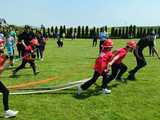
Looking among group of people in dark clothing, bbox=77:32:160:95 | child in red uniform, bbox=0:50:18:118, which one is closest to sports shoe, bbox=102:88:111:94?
group of people in dark clothing, bbox=77:32:160:95

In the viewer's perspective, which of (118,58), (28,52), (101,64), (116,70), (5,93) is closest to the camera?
(5,93)

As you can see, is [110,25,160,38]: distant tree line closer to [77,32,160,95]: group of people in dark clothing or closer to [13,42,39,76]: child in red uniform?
[13,42,39,76]: child in red uniform

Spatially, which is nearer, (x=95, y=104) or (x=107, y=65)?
(x=95, y=104)

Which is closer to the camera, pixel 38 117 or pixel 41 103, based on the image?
pixel 38 117

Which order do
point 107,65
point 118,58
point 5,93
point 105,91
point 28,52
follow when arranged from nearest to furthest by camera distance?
point 5,93 → point 107,65 → point 105,91 → point 118,58 → point 28,52

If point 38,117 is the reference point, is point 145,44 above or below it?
above

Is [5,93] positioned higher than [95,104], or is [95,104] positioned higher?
[5,93]

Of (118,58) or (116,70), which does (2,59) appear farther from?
(116,70)

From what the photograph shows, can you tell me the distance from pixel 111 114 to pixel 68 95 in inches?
111

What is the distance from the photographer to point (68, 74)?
830 inches

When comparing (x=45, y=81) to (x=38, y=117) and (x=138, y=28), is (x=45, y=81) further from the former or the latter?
(x=138, y=28)

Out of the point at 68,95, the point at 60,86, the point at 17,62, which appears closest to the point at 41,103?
the point at 68,95

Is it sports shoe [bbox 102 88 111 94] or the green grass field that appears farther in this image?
sports shoe [bbox 102 88 111 94]

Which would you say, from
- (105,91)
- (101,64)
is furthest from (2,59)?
(105,91)
